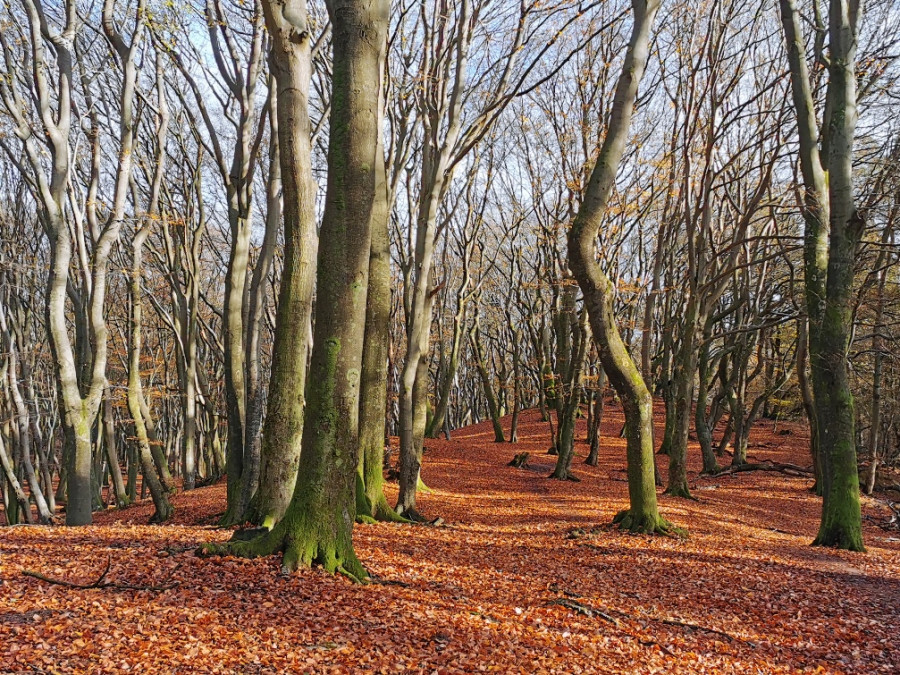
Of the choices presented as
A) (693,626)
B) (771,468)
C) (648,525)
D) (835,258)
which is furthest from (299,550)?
(771,468)

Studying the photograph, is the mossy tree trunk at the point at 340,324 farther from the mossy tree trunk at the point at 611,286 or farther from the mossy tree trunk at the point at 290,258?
the mossy tree trunk at the point at 611,286

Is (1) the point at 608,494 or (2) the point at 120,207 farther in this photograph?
(1) the point at 608,494

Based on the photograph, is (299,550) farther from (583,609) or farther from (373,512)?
(373,512)

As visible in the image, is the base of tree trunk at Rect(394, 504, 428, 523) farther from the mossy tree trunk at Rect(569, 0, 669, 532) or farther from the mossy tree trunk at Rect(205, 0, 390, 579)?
the mossy tree trunk at Rect(205, 0, 390, 579)

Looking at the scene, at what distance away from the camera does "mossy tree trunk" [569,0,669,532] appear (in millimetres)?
7785

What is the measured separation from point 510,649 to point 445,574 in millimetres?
1795

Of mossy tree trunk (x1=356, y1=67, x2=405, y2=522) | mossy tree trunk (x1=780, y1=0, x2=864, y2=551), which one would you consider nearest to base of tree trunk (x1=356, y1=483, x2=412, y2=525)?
mossy tree trunk (x1=356, y1=67, x2=405, y2=522)

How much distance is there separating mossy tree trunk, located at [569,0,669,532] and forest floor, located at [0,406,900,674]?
666 millimetres

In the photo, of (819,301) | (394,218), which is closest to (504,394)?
(394,218)

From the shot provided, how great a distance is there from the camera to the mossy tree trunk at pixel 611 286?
7785mm

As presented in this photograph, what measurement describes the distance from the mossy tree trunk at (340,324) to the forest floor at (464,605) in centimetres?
29

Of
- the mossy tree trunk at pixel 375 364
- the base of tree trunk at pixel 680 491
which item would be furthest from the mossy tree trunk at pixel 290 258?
the base of tree trunk at pixel 680 491

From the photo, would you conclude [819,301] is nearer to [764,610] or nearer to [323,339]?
[764,610]

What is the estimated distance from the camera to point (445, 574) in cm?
591
